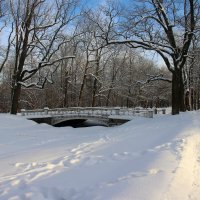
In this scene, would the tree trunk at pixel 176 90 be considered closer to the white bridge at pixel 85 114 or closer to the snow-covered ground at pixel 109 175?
the white bridge at pixel 85 114

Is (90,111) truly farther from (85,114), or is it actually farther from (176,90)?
(176,90)

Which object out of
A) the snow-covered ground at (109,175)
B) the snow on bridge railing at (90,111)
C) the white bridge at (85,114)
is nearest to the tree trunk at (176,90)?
the white bridge at (85,114)

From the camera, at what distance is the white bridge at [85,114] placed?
34928mm

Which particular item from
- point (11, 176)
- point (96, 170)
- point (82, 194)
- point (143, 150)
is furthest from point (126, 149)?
point (82, 194)

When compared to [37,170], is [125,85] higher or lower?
higher

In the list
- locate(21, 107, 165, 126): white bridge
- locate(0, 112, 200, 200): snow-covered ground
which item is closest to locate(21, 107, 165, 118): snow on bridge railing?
locate(21, 107, 165, 126): white bridge

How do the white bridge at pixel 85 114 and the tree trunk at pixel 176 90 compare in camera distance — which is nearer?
the tree trunk at pixel 176 90

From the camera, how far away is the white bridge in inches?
1375

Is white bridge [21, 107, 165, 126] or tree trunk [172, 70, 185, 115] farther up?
tree trunk [172, 70, 185, 115]

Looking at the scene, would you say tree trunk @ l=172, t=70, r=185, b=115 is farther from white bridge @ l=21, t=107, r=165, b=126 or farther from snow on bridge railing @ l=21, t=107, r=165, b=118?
snow on bridge railing @ l=21, t=107, r=165, b=118

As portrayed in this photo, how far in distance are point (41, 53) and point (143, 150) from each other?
88.1 ft

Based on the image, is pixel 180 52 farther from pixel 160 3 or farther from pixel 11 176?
pixel 11 176

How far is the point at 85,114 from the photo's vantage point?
131 ft

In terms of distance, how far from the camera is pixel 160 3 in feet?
92.0
